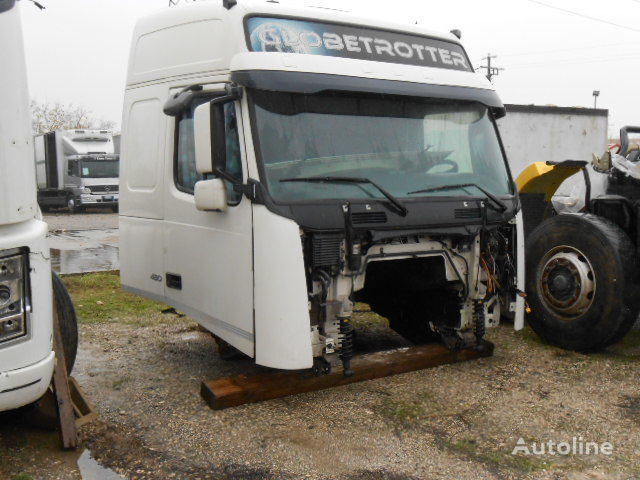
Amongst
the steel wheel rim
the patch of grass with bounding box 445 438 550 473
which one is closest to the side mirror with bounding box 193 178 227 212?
the patch of grass with bounding box 445 438 550 473

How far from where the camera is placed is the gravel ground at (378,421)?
147 inches

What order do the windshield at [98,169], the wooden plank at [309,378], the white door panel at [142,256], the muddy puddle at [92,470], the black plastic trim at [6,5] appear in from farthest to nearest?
1. the windshield at [98,169]
2. the white door panel at [142,256]
3. the wooden plank at [309,378]
4. the muddy puddle at [92,470]
5. the black plastic trim at [6,5]

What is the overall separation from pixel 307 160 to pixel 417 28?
169 centimetres

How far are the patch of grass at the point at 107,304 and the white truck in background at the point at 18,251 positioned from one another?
12.7 ft

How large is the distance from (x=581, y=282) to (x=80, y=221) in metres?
19.6

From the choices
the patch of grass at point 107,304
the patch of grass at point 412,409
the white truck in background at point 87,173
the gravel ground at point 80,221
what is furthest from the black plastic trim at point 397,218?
the white truck in background at point 87,173

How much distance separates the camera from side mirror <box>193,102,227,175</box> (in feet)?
13.9

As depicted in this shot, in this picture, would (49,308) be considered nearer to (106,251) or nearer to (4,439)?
(4,439)

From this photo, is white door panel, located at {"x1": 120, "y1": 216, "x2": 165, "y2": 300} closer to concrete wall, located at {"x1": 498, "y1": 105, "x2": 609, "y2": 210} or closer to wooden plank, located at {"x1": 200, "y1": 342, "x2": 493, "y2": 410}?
wooden plank, located at {"x1": 200, "y1": 342, "x2": 493, "y2": 410}

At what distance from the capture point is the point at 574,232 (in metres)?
5.69

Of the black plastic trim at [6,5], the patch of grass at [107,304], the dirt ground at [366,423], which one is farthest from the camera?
the patch of grass at [107,304]

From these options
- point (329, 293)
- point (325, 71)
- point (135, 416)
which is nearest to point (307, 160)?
point (325, 71)

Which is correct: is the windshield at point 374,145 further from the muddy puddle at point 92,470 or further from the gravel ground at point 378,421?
the muddy puddle at point 92,470

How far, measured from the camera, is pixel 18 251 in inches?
127
